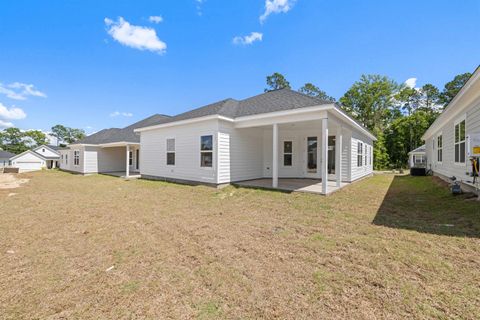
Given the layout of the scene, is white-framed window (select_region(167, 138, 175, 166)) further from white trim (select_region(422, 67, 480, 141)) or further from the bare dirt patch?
white trim (select_region(422, 67, 480, 141))

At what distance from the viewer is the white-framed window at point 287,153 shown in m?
11.7

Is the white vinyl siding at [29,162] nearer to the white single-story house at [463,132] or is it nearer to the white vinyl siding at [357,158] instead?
the white vinyl siding at [357,158]

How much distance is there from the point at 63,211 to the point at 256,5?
11.2 metres

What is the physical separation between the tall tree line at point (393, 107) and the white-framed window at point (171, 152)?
2723 centimetres

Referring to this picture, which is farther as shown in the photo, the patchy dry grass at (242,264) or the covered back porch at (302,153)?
the covered back porch at (302,153)

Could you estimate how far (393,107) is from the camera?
113ft

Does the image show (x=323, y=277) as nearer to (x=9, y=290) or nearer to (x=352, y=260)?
(x=352, y=260)

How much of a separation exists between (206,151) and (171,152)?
2890 millimetres

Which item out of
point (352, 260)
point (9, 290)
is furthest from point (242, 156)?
point (9, 290)

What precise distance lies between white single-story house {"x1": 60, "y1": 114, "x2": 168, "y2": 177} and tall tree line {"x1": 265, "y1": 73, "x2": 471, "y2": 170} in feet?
79.8

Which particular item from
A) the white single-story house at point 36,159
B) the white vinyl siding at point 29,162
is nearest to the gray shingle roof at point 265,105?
the white single-story house at point 36,159

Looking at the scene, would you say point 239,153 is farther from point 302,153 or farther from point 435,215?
point 435,215

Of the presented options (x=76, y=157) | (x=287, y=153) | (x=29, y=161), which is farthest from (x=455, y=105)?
(x=29, y=161)

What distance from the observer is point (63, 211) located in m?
5.74
